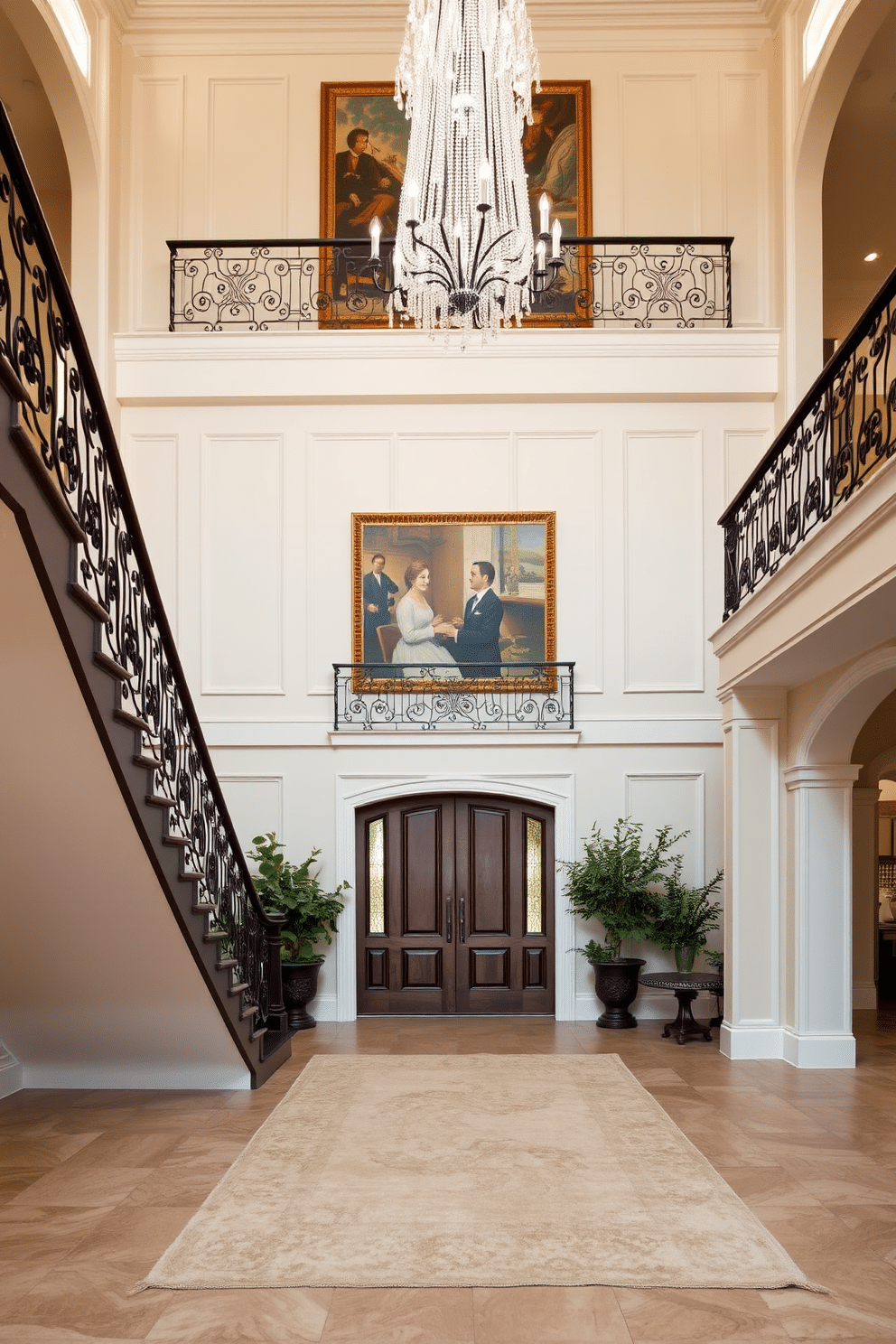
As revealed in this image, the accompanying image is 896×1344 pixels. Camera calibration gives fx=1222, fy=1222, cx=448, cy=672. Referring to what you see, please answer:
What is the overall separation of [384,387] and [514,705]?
10.9 ft

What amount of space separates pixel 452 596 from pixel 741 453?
3.15 metres

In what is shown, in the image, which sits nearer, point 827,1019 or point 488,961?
point 827,1019

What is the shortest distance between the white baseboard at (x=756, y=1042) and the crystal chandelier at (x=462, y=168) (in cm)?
563

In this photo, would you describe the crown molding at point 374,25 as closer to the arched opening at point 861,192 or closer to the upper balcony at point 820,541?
the arched opening at point 861,192

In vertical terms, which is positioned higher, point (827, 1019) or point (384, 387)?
point (384, 387)

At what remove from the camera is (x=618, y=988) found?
11.0 meters

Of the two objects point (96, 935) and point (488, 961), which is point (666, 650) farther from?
point (96, 935)

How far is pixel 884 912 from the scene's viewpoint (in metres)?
15.4

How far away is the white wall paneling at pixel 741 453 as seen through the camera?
38.9 ft

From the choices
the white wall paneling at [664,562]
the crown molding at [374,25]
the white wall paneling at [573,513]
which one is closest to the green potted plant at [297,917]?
the white wall paneling at [573,513]

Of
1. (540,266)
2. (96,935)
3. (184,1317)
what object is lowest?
Answer: (184,1317)

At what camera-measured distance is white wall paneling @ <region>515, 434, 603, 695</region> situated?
38.9ft

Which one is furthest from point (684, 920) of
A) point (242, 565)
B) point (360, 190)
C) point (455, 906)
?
point (360, 190)

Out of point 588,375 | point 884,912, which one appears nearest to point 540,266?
point 588,375
